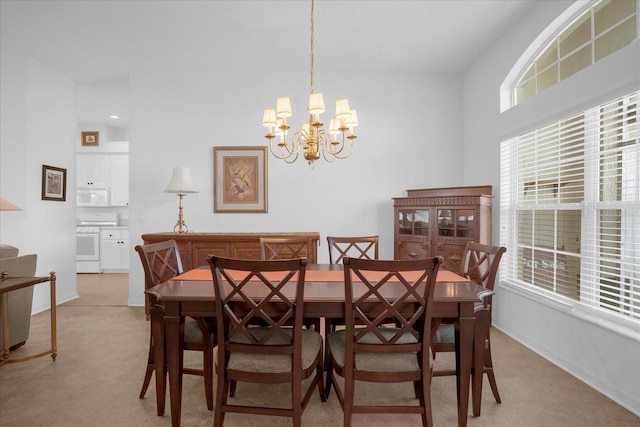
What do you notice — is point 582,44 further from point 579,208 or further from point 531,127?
point 579,208

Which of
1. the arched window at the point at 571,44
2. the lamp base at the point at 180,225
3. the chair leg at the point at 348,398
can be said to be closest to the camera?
the chair leg at the point at 348,398

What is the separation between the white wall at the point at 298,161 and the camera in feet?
14.5

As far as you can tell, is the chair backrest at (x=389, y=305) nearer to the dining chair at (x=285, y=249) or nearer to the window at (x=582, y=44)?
the dining chair at (x=285, y=249)

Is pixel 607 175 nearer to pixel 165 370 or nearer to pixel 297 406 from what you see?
pixel 297 406

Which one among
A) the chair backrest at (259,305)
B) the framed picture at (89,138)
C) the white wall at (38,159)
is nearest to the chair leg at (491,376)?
the chair backrest at (259,305)

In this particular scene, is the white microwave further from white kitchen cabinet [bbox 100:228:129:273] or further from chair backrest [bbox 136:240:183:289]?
chair backrest [bbox 136:240:183:289]

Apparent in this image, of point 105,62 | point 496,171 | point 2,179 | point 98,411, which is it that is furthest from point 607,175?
point 2,179

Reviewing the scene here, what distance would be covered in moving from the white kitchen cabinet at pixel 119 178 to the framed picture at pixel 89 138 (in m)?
0.49

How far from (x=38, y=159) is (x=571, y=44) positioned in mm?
5927

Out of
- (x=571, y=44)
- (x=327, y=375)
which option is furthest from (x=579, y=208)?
(x=327, y=375)

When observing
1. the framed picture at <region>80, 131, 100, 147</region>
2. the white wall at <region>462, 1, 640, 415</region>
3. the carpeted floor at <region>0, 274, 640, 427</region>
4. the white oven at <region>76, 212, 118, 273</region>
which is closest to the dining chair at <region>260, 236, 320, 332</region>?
the carpeted floor at <region>0, 274, 640, 427</region>

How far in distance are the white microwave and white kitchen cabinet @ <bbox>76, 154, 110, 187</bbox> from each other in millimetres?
102

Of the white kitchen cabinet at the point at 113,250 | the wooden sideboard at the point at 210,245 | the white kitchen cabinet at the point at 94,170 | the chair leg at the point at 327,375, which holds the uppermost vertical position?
the white kitchen cabinet at the point at 94,170

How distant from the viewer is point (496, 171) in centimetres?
371
